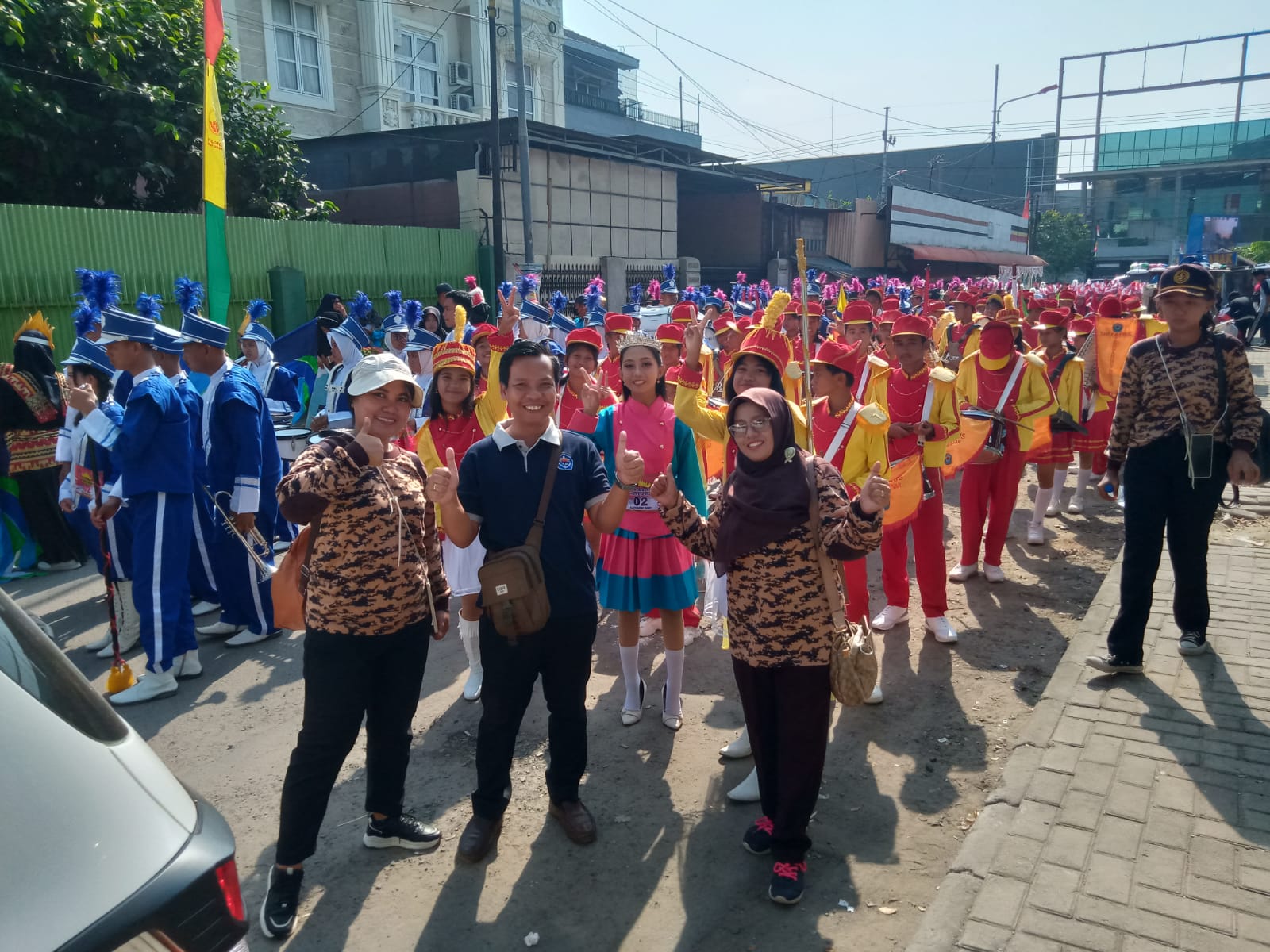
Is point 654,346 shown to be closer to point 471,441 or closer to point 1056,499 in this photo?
point 471,441

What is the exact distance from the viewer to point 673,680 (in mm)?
4539

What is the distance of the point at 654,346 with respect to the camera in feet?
14.6

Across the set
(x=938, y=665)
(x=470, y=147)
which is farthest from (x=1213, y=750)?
(x=470, y=147)

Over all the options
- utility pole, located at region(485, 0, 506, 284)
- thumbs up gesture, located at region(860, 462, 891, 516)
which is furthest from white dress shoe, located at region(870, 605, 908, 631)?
utility pole, located at region(485, 0, 506, 284)

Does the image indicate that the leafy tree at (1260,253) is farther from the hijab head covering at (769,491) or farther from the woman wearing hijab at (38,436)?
the woman wearing hijab at (38,436)

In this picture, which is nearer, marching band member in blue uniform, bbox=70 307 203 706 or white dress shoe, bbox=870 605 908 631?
marching band member in blue uniform, bbox=70 307 203 706

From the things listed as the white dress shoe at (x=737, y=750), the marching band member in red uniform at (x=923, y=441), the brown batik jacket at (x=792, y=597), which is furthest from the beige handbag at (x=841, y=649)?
the marching band member in red uniform at (x=923, y=441)

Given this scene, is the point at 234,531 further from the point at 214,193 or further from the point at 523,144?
the point at 523,144

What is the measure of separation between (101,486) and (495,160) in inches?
520

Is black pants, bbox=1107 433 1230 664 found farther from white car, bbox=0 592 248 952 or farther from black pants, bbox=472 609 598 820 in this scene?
white car, bbox=0 592 248 952

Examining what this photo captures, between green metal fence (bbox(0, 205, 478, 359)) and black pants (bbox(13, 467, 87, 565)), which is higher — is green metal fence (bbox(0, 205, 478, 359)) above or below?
above

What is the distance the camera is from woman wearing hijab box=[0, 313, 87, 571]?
6.85 meters

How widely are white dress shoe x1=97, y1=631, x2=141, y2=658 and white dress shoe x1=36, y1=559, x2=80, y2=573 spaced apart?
2087 mm

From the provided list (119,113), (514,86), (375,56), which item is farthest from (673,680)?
(514,86)
